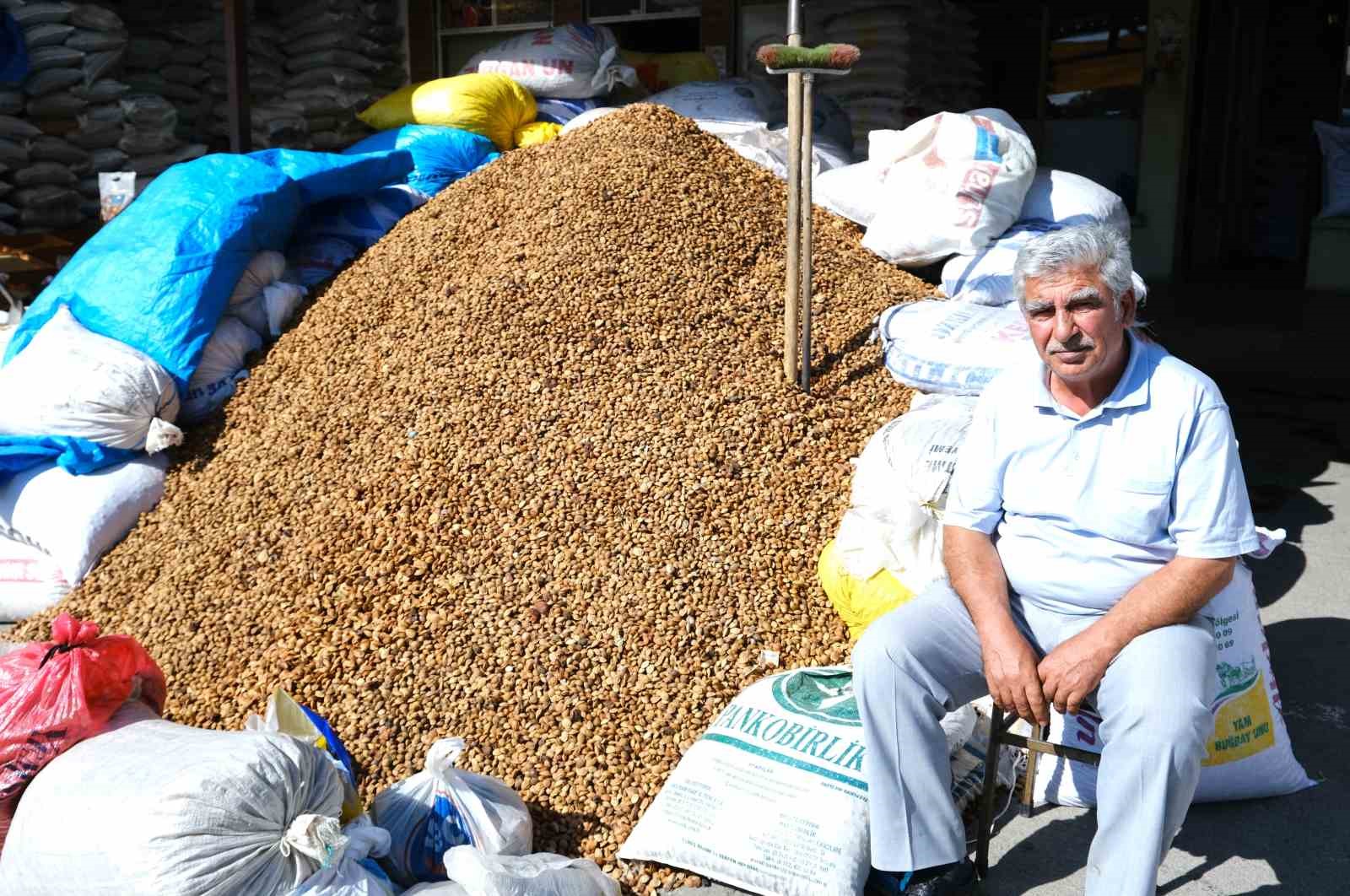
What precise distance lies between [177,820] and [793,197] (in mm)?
2319

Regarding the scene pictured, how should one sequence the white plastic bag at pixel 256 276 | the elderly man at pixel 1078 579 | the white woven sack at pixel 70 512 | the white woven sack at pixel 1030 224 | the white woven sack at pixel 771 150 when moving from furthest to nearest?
the white woven sack at pixel 771 150
the white plastic bag at pixel 256 276
the white woven sack at pixel 1030 224
the white woven sack at pixel 70 512
the elderly man at pixel 1078 579

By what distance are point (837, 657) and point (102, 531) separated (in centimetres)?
210

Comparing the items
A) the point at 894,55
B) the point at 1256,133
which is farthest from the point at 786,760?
the point at 1256,133

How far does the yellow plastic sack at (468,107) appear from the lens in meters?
5.16

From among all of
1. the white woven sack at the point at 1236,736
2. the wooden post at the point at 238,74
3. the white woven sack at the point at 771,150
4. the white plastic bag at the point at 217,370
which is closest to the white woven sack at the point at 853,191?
the white woven sack at the point at 771,150

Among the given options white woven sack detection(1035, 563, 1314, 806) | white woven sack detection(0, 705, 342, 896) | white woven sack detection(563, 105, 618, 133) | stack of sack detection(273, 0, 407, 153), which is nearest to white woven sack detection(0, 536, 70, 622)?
white woven sack detection(0, 705, 342, 896)

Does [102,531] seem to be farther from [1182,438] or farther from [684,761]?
[1182,438]

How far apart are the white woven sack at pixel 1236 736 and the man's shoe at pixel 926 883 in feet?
1.09

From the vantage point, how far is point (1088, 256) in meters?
1.88

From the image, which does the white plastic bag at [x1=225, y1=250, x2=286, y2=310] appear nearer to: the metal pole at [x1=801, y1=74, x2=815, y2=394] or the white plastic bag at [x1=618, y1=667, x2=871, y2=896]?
the metal pole at [x1=801, y1=74, x2=815, y2=394]

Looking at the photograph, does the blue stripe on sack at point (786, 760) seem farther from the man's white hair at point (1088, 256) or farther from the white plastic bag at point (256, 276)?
the white plastic bag at point (256, 276)

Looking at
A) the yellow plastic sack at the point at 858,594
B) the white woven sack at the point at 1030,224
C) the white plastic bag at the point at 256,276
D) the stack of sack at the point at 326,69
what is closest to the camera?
the yellow plastic sack at the point at 858,594

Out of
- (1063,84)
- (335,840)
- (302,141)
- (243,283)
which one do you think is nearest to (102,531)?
(243,283)

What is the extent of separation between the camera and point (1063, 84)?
7648 millimetres
